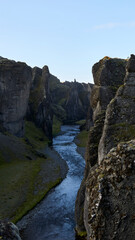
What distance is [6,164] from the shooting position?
6550cm

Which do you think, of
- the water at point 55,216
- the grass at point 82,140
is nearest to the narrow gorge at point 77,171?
the water at point 55,216

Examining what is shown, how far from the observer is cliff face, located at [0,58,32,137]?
295 ft

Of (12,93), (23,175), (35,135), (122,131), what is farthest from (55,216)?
(35,135)

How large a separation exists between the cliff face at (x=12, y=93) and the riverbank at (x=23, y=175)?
1481cm

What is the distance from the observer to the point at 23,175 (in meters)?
58.1

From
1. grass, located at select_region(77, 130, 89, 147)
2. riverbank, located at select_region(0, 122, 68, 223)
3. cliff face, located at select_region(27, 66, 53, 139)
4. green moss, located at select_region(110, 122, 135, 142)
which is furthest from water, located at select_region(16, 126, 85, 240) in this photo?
cliff face, located at select_region(27, 66, 53, 139)

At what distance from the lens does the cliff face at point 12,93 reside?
90062 mm

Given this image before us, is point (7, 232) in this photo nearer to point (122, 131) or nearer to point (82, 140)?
point (122, 131)

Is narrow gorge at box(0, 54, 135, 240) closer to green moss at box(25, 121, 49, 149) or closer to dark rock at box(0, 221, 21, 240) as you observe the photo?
dark rock at box(0, 221, 21, 240)

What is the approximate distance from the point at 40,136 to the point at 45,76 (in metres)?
41.1

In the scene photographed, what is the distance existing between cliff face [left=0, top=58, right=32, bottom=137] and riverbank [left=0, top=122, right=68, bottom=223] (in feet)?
48.6

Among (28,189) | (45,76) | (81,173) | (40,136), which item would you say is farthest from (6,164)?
(45,76)

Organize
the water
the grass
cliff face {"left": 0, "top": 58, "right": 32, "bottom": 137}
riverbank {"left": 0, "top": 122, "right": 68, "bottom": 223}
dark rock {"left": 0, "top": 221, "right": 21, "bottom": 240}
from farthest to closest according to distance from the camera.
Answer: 1. the grass
2. cliff face {"left": 0, "top": 58, "right": 32, "bottom": 137}
3. riverbank {"left": 0, "top": 122, "right": 68, "bottom": 223}
4. the water
5. dark rock {"left": 0, "top": 221, "right": 21, "bottom": 240}

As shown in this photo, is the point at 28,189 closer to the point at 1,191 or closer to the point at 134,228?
the point at 1,191
